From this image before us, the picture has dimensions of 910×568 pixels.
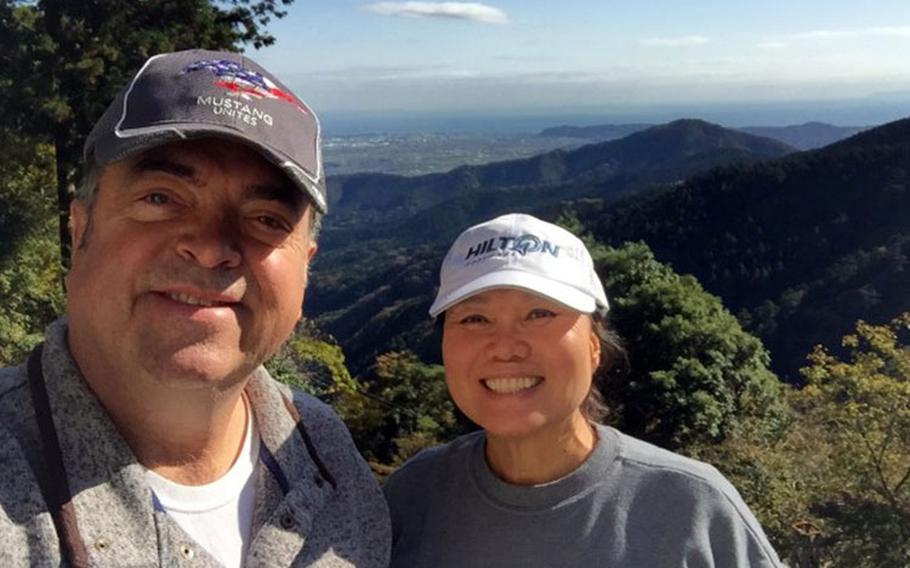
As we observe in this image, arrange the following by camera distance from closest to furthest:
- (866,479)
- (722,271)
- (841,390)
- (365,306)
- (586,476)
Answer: (586,476) → (866,479) → (841,390) → (722,271) → (365,306)

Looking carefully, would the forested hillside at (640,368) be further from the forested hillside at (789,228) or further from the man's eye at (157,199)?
the forested hillside at (789,228)

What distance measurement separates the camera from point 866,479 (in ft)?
51.8

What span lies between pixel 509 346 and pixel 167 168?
1.20 m

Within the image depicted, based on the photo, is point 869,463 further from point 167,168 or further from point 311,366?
point 167,168

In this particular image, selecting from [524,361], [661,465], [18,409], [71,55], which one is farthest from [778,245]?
[18,409]

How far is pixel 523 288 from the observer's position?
2.48 meters

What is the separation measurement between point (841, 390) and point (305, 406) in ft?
54.7

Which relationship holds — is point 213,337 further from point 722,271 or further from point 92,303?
point 722,271

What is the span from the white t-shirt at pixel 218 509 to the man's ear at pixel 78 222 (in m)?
0.56

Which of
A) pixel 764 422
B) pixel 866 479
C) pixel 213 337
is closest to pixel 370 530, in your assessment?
pixel 213 337

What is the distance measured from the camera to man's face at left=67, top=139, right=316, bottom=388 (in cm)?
178

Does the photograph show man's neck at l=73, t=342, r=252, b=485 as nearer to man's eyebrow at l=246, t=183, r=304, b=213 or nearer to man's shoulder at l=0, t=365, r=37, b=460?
man's shoulder at l=0, t=365, r=37, b=460

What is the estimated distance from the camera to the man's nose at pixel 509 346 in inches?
100

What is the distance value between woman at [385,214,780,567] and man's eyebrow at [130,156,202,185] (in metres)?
0.99
